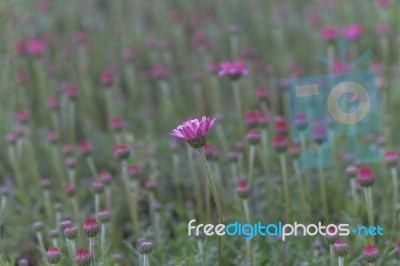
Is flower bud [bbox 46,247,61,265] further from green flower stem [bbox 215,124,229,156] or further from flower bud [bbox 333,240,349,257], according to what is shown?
green flower stem [bbox 215,124,229,156]

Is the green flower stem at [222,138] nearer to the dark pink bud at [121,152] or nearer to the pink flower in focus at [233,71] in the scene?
the pink flower in focus at [233,71]

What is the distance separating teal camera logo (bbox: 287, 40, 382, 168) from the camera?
3.56 m

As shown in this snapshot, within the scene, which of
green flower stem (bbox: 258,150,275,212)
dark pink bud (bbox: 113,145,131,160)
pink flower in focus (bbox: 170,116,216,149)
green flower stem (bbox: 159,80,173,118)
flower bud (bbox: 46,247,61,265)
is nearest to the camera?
pink flower in focus (bbox: 170,116,216,149)

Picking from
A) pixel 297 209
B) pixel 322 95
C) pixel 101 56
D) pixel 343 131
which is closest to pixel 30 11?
pixel 101 56

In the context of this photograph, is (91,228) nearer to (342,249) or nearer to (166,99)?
(342,249)

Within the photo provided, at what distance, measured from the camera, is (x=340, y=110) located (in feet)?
12.0

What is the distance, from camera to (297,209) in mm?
3033

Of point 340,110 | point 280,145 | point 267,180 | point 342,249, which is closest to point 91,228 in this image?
point 342,249

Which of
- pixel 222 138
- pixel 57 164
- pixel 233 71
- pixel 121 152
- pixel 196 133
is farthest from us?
pixel 222 138

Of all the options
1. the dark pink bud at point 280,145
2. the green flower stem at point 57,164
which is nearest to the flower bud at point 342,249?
the dark pink bud at point 280,145

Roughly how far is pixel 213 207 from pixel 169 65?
5.99 ft

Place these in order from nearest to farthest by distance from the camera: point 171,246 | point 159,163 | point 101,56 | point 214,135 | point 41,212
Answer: point 171,246 → point 41,212 → point 159,163 → point 214,135 → point 101,56

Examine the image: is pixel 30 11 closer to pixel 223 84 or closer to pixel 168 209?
pixel 223 84

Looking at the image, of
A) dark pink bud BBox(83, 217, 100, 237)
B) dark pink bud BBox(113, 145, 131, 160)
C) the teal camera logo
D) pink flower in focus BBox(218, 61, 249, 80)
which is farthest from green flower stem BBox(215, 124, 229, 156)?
dark pink bud BBox(83, 217, 100, 237)
